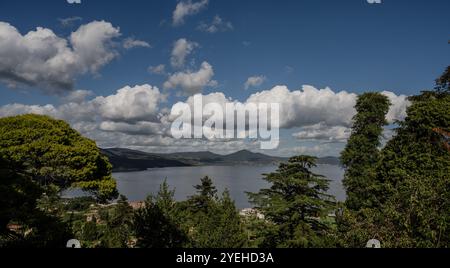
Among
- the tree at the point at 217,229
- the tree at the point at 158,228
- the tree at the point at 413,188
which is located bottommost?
the tree at the point at 217,229

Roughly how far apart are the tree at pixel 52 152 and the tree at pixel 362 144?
21.4 meters

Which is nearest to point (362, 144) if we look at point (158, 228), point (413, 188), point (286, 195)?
point (286, 195)

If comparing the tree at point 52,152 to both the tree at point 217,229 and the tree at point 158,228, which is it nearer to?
the tree at point 217,229

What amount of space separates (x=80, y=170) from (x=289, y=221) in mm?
19764

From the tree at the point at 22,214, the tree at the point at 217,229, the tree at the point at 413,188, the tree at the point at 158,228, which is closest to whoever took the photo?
the tree at the point at 22,214

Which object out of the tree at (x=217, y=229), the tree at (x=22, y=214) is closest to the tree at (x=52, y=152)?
the tree at (x=217, y=229)

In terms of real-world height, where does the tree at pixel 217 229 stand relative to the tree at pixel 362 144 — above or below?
below

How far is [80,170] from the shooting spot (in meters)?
27.8

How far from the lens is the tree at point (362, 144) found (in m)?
25.7

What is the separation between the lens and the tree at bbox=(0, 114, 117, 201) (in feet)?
85.3

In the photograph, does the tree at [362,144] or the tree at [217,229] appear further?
the tree at [362,144]

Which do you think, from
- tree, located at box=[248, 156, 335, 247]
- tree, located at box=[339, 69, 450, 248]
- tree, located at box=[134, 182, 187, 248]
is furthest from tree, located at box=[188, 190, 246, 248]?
tree, located at box=[339, 69, 450, 248]
